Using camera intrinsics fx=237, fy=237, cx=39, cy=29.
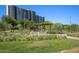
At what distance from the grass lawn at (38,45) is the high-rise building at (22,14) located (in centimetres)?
22

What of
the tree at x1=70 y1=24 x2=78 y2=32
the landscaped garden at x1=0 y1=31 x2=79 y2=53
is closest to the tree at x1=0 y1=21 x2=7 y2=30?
the landscaped garden at x1=0 y1=31 x2=79 y2=53

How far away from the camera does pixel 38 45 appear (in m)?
2.26

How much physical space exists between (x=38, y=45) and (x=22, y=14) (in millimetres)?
338

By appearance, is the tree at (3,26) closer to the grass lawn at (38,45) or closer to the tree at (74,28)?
the grass lawn at (38,45)

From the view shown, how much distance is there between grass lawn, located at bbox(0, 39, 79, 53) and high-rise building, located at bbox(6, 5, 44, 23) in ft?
0.73

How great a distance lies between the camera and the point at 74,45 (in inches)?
89.4

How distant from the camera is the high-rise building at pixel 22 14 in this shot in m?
2.28

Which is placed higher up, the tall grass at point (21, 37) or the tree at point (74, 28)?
the tree at point (74, 28)

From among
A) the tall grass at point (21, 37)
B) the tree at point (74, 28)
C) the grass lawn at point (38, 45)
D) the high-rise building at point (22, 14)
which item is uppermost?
the high-rise building at point (22, 14)

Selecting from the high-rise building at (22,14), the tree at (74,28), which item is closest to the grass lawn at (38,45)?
the tree at (74,28)

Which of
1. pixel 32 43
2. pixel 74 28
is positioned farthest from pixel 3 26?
pixel 74 28
